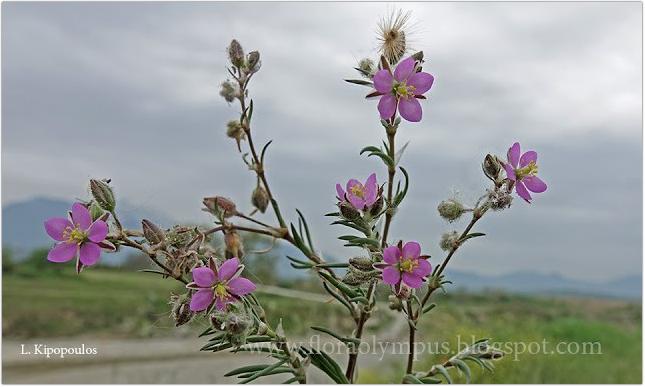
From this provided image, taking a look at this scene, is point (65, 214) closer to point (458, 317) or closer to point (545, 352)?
point (545, 352)

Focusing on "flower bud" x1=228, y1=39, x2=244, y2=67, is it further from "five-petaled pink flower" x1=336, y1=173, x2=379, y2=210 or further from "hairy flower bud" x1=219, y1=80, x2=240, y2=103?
"five-petaled pink flower" x1=336, y1=173, x2=379, y2=210

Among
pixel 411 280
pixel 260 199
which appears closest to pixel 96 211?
pixel 260 199

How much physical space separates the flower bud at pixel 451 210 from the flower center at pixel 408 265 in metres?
0.10

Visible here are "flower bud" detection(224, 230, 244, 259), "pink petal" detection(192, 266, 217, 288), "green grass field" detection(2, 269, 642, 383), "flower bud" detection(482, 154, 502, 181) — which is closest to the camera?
"pink petal" detection(192, 266, 217, 288)

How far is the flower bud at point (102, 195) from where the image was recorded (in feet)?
2.67

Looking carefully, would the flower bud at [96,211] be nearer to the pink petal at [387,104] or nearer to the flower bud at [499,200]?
the pink petal at [387,104]

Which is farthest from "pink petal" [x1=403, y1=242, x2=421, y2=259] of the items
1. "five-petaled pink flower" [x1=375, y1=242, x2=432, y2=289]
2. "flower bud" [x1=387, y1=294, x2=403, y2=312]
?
"flower bud" [x1=387, y1=294, x2=403, y2=312]

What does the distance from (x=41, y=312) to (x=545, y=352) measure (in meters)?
3.41

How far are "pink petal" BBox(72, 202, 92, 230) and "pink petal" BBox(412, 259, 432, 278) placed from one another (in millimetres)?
378

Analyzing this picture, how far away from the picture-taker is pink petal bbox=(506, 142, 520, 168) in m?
0.86

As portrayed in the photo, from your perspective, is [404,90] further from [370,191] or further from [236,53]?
[236,53]

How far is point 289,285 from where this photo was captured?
17.7 feet

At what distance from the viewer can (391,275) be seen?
0.78 meters

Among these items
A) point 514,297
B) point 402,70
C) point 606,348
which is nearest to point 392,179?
point 402,70
